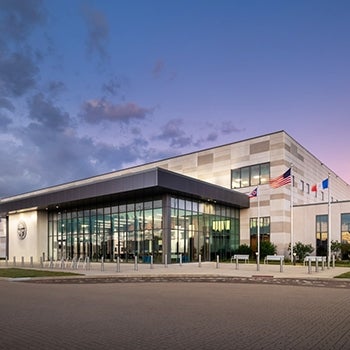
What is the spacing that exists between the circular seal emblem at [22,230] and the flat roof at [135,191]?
13.7ft

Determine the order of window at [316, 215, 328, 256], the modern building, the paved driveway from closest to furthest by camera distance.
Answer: the paved driveway < the modern building < window at [316, 215, 328, 256]

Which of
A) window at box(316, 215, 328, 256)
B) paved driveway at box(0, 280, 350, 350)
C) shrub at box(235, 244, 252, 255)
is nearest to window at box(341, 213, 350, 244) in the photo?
window at box(316, 215, 328, 256)

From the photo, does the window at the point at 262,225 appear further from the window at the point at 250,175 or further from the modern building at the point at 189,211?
the window at the point at 250,175

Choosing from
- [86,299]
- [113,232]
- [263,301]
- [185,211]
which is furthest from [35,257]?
[263,301]

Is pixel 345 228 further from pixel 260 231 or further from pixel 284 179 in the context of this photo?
pixel 284 179

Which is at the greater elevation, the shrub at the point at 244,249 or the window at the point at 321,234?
the window at the point at 321,234

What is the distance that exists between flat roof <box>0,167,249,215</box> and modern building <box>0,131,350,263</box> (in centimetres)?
8

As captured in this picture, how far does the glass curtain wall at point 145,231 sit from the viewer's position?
35.7 metres

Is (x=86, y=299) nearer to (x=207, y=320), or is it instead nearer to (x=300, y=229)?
(x=207, y=320)

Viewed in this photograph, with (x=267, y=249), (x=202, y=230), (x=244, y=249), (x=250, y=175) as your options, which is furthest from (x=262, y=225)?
(x=202, y=230)

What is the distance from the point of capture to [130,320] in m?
9.18

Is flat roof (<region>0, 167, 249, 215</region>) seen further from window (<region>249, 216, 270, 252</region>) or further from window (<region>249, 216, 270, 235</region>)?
window (<region>249, 216, 270, 252</region>)

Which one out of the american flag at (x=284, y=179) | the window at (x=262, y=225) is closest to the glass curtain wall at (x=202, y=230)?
the window at (x=262, y=225)

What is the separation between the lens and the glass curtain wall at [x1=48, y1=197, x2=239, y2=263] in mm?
35656
